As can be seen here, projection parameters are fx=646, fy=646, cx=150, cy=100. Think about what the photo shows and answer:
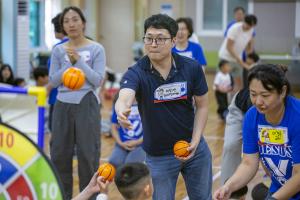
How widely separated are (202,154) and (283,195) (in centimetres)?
99

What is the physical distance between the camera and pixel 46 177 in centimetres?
264

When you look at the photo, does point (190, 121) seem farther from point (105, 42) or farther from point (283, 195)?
point (105, 42)

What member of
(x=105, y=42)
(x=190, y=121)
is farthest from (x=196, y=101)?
(x=105, y=42)

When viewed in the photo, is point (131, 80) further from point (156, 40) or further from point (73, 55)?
point (73, 55)

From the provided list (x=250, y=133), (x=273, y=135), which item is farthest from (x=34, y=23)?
(x=273, y=135)

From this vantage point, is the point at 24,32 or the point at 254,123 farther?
the point at 24,32

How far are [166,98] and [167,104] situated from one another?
52mm

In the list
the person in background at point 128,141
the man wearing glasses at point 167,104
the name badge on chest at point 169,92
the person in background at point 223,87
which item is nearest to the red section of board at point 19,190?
the man wearing glasses at point 167,104

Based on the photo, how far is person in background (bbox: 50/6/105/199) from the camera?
5.27 metres

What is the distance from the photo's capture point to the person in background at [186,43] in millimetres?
7160

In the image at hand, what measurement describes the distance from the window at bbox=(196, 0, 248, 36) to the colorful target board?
1639 centimetres

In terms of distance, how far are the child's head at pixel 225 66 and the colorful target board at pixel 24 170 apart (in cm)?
904

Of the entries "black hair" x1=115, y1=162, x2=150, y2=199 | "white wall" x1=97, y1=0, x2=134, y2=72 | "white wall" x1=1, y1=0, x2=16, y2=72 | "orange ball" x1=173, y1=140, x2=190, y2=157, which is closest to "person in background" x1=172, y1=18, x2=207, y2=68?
"orange ball" x1=173, y1=140, x2=190, y2=157

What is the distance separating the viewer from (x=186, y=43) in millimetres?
7340
